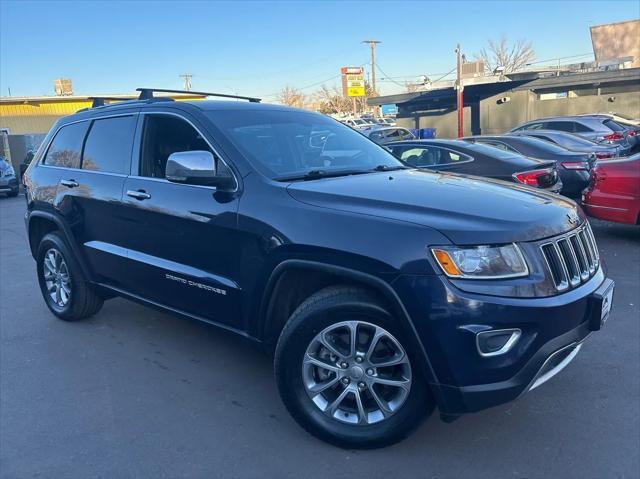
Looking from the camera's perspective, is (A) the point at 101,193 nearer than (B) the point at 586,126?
Yes

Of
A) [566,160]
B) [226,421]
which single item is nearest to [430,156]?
[566,160]

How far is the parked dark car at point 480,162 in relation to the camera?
25.4 ft

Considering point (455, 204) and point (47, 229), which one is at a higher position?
point (455, 204)

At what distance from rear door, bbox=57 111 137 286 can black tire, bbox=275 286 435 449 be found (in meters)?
1.80

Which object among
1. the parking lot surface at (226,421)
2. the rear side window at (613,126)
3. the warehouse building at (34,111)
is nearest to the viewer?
the parking lot surface at (226,421)

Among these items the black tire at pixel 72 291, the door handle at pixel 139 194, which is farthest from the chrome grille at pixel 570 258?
the black tire at pixel 72 291

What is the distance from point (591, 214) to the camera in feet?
25.2

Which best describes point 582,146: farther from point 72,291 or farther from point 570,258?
point 72,291

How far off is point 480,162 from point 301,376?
575 cm

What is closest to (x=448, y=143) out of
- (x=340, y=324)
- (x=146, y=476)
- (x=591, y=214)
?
(x=591, y=214)

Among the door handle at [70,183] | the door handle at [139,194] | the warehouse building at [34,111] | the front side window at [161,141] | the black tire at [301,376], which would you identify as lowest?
the black tire at [301,376]

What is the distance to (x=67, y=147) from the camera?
5121 millimetres

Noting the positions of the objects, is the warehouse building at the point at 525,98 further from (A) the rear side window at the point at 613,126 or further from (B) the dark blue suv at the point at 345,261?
(B) the dark blue suv at the point at 345,261

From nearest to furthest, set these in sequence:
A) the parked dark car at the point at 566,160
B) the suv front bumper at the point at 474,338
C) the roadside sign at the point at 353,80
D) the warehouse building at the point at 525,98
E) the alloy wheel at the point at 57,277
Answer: the suv front bumper at the point at 474,338 → the alloy wheel at the point at 57,277 → the parked dark car at the point at 566,160 → the warehouse building at the point at 525,98 → the roadside sign at the point at 353,80
